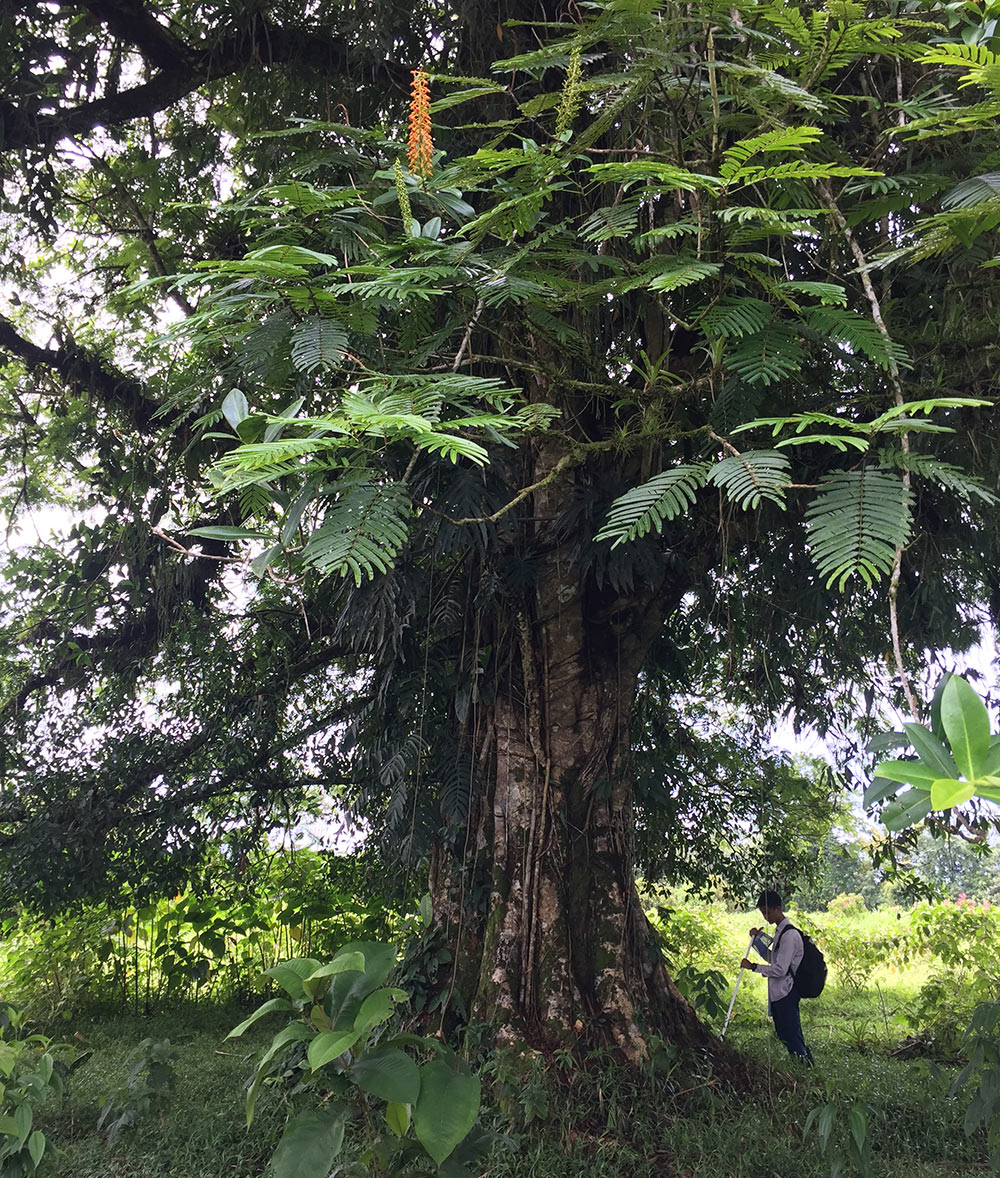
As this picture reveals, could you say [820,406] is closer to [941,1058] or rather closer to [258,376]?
[258,376]

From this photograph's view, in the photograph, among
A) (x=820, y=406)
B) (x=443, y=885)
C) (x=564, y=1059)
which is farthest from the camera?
(x=443, y=885)

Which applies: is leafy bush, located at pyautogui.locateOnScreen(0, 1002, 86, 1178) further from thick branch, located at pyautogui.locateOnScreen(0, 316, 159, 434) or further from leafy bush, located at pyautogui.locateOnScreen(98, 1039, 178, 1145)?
thick branch, located at pyautogui.locateOnScreen(0, 316, 159, 434)

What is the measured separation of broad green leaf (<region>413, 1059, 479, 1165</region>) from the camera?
1348 millimetres

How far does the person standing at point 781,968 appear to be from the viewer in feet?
13.0

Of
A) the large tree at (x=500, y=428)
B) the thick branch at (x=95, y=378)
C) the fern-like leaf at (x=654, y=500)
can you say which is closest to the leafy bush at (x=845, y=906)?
the large tree at (x=500, y=428)

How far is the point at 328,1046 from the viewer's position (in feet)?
4.37

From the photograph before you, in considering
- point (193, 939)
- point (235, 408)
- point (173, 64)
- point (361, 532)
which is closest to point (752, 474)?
point (361, 532)

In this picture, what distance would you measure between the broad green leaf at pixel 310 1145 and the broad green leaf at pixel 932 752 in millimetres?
1103

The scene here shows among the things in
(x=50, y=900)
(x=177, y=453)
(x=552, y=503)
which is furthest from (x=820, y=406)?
(x=50, y=900)

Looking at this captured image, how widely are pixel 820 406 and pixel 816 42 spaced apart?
2.79ft

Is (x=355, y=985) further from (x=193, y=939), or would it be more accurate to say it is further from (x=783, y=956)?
(x=193, y=939)

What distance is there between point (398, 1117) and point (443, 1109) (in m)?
0.16

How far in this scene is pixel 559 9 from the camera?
281 centimetres

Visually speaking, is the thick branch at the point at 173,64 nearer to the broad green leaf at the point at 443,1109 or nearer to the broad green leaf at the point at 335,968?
the broad green leaf at the point at 335,968
